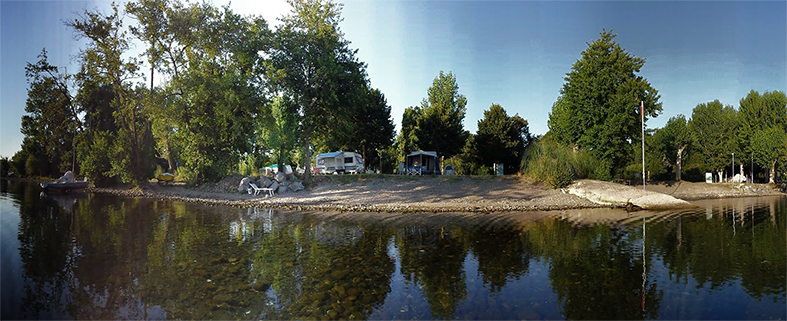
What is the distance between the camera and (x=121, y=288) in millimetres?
8094

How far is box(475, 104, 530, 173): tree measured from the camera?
46781 mm

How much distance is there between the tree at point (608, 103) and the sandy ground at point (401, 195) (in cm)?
749

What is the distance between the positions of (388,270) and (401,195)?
16.3m

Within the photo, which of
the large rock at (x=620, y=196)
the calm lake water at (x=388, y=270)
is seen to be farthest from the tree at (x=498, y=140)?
the calm lake water at (x=388, y=270)

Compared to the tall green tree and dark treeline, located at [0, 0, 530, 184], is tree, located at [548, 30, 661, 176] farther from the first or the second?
the tall green tree

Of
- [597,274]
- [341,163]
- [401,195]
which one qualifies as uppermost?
[341,163]

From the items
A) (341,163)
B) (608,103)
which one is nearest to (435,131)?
(341,163)

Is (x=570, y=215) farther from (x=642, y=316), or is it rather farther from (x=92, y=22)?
A: (x=92, y=22)

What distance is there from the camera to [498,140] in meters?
46.9

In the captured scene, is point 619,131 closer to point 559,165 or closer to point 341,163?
point 559,165

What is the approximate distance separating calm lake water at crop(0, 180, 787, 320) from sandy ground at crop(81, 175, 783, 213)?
5.28 metres

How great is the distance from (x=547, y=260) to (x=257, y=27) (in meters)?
25.6

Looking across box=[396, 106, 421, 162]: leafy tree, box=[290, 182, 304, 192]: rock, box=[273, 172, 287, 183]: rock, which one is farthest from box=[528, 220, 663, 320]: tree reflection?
box=[396, 106, 421, 162]: leafy tree

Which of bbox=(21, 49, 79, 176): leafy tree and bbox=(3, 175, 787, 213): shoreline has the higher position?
bbox=(21, 49, 79, 176): leafy tree
